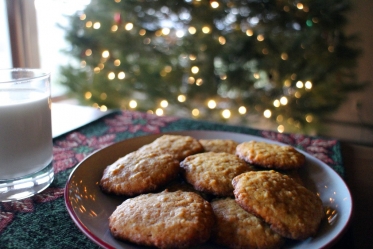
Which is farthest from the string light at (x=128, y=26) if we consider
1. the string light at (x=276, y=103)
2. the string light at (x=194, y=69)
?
the string light at (x=276, y=103)

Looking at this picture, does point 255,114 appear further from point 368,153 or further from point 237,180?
point 237,180

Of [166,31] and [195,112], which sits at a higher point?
[166,31]

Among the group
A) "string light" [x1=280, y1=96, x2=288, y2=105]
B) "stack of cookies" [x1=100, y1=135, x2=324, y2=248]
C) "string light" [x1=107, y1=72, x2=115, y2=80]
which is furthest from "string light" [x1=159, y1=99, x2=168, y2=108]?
"stack of cookies" [x1=100, y1=135, x2=324, y2=248]

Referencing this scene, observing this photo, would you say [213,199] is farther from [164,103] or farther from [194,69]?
[164,103]

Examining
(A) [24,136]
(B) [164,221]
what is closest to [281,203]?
(B) [164,221]

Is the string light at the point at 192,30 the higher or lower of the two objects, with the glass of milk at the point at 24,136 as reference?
higher

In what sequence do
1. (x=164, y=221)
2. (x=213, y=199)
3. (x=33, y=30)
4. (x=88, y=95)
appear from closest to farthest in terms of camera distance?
1. (x=164, y=221)
2. (x=213, y=199)
3. (x=88, y=95)
4. (x=33, y=30)

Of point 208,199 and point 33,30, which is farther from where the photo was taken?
point 33,30

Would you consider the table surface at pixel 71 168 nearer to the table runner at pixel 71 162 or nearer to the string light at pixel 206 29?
the table runner at pixel 71 162
